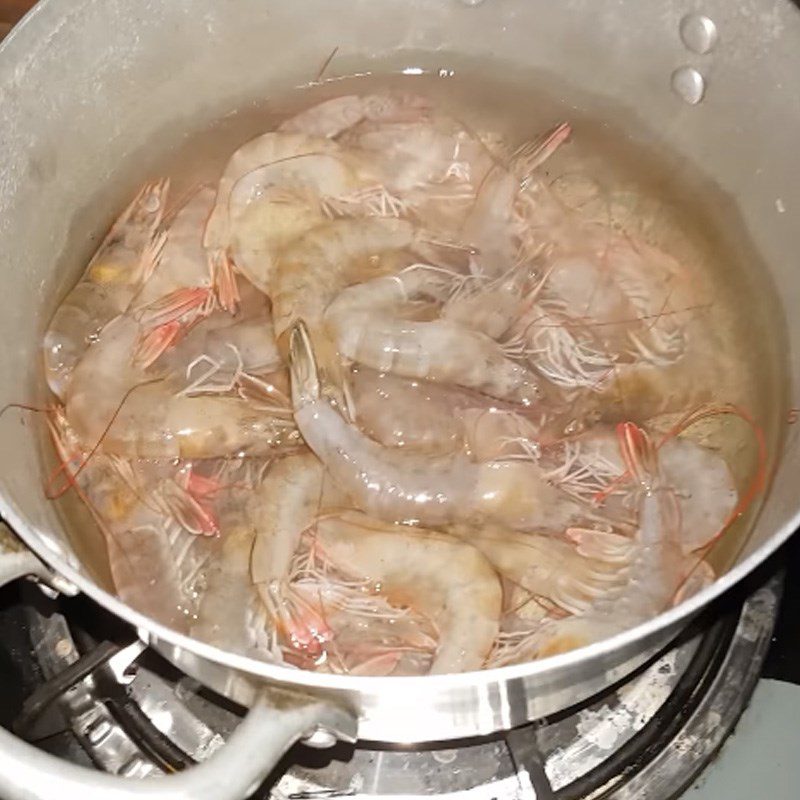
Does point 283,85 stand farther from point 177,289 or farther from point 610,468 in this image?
point 610,468

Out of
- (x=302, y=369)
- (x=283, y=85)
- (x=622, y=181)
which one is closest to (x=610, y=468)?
(x=302, y=369)

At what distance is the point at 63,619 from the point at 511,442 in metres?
0.58

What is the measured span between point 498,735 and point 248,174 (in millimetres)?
776

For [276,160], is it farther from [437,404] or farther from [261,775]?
[261,775]

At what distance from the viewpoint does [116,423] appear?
1239 millimetres

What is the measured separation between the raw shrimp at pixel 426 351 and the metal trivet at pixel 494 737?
368 mm

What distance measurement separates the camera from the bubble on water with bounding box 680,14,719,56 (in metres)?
1.32

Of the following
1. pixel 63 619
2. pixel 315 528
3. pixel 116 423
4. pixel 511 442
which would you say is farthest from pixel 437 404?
pixel 63 619

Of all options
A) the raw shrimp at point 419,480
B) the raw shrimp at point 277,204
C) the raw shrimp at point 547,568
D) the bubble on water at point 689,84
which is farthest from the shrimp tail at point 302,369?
the bubble on water at point 689,84

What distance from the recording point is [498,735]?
120 cm

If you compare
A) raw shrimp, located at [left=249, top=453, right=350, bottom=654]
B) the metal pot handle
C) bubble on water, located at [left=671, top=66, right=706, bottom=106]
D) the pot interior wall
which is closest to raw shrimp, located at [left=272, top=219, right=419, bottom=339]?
raw shrimp, located at [left=249, top=453, right=350, bottom=654]

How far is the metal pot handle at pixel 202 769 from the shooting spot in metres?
0.76

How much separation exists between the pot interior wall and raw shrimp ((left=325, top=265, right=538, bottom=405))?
13.1 inches

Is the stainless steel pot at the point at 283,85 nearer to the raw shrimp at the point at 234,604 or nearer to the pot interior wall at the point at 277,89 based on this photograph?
the pot interior wall at the point at 277,89
